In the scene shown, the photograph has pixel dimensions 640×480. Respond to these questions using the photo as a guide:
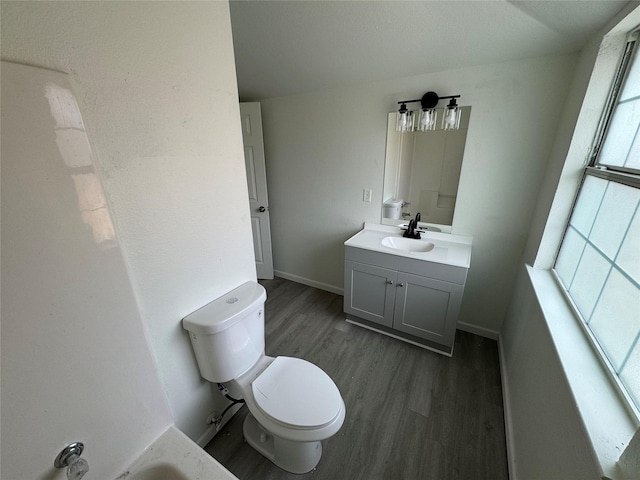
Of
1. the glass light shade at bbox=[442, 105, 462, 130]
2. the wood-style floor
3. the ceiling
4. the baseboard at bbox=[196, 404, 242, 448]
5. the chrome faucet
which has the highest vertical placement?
the ceiling

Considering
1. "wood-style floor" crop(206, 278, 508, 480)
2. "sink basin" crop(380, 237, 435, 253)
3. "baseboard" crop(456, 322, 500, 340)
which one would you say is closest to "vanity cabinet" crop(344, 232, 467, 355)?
"wood-style floor" crop(206, 278, 508, 480)

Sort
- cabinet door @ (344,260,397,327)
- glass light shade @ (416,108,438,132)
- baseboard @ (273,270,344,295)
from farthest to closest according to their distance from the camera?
baseboard @ (273,270,344,295), cabinet door @ (344,260,397,327), glass light shade @ (416,108,438,132)

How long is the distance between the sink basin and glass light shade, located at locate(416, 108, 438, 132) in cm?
87

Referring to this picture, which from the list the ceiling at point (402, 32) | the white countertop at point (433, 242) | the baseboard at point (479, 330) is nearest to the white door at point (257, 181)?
the ceiling at point (402, 32)

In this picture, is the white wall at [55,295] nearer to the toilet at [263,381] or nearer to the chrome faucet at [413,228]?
the toilet at [263,381]

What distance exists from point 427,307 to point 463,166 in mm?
1060

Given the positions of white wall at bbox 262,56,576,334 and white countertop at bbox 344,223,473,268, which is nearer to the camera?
white wall at bbox 262,56,576,334

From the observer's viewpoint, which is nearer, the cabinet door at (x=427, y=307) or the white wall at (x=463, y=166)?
the white wall at (x=463, y=166)

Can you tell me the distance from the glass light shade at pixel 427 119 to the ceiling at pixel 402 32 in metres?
0.25

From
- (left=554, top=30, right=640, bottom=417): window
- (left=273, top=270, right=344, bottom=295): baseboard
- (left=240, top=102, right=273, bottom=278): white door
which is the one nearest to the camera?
(left=554, top=30, right=640, bottom=417): window

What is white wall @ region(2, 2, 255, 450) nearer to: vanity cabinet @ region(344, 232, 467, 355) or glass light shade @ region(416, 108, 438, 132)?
vanity cabinet @ region(344, 232, 467, 355)

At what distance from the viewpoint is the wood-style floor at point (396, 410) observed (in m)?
1.21

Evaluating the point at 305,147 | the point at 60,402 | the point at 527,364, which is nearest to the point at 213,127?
the point at 60,402

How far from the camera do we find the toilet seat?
1.02 m
